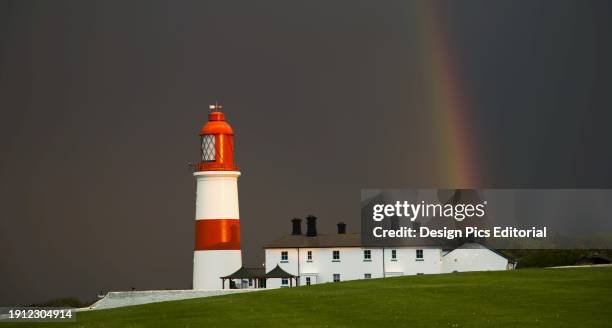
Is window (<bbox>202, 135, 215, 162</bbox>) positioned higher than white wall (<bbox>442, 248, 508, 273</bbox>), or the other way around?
window (<bbox>202, 135, 215, 162</bbox>)

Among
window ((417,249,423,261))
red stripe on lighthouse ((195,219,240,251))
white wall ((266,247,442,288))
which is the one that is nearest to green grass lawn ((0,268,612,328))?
red stripe on lighthouse ((195,219,240,251))

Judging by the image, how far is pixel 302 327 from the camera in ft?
149

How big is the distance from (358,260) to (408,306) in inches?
1593

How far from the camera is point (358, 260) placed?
301 ft

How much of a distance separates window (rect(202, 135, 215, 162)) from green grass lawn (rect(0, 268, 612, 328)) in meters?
24.8

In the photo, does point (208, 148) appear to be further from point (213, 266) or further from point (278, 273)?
point (278, 273)

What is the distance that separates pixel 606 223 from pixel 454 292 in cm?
4583

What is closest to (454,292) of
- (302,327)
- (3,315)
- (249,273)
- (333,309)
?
(333,309)

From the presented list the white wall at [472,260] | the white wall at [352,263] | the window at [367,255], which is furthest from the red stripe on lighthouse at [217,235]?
the white wall at [472,260]

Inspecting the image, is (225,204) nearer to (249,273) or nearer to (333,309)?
(249,273)

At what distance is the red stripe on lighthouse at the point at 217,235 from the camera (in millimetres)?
86812

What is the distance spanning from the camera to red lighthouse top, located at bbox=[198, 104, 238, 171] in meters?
87.8

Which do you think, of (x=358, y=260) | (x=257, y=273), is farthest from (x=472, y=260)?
(x=257, y=273)

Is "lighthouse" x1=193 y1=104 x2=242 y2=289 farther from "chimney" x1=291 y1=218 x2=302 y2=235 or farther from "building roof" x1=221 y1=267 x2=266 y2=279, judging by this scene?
"chimney" x1=291 y1=218 x2=302 y2=235
